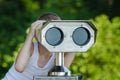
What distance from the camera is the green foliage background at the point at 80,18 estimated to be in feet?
23.4

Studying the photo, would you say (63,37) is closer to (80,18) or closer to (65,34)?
(65,34)

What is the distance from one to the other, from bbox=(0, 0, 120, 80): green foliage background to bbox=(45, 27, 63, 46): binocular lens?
3228mm

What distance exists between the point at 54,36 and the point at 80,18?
6.14 m

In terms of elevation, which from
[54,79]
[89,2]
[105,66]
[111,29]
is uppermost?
[89,2]

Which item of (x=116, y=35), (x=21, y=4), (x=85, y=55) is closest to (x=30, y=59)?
(x=85, y=55)

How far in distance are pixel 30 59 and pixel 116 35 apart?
3.45 m

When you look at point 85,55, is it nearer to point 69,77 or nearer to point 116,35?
point 116,35

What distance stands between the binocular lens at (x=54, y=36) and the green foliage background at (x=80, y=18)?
3.23 metres

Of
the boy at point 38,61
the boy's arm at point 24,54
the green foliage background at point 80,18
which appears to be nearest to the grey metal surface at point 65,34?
the boy's arm at point 24,54

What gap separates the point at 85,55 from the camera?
7.05 m

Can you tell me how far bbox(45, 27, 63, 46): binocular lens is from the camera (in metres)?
3.52

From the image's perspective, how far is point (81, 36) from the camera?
3586 mm

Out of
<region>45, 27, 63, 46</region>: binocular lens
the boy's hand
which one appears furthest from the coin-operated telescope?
the boy's hand

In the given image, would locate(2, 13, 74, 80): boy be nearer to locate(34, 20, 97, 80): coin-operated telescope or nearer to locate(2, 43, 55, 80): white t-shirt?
locate(2, 43, 55, 80): white t-shirt
